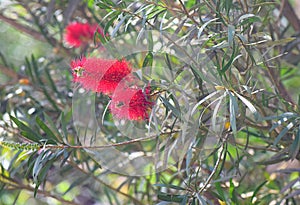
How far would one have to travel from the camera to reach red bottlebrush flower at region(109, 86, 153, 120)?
0.82 metres

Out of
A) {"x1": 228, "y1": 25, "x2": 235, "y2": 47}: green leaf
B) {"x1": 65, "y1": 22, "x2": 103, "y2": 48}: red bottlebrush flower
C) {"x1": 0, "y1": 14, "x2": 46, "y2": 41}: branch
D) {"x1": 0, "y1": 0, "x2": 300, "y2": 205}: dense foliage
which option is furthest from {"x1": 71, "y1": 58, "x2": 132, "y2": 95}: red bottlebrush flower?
{"x1": 0, "y1": 14, "x2": 46, "y2": 41}: branch

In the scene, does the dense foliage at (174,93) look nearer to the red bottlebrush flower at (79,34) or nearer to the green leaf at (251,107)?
the green leaf at (251,107)

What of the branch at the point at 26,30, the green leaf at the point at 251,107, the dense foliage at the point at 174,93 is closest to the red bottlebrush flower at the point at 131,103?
the dense foliage at the point at 174,93

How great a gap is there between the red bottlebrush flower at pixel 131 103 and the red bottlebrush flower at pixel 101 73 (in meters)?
0.01

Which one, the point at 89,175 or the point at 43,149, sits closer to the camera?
the point at 43,149

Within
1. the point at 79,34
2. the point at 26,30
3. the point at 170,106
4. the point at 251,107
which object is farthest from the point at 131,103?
the point at 26,30

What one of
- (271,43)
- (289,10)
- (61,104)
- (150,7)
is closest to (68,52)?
(61,104)

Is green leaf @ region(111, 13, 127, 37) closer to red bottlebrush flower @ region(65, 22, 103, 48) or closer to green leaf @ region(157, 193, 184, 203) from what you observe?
green leaf @ region(157, 193, 184, 203)

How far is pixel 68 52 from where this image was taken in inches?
65.3

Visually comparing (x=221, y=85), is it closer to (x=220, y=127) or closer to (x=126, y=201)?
(x=220, y=127)

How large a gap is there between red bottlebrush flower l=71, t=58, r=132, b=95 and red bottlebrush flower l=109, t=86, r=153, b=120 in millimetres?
15

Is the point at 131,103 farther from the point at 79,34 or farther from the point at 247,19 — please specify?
the point at 79,34

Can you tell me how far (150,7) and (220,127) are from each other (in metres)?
0.22

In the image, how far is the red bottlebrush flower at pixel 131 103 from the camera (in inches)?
32.4
